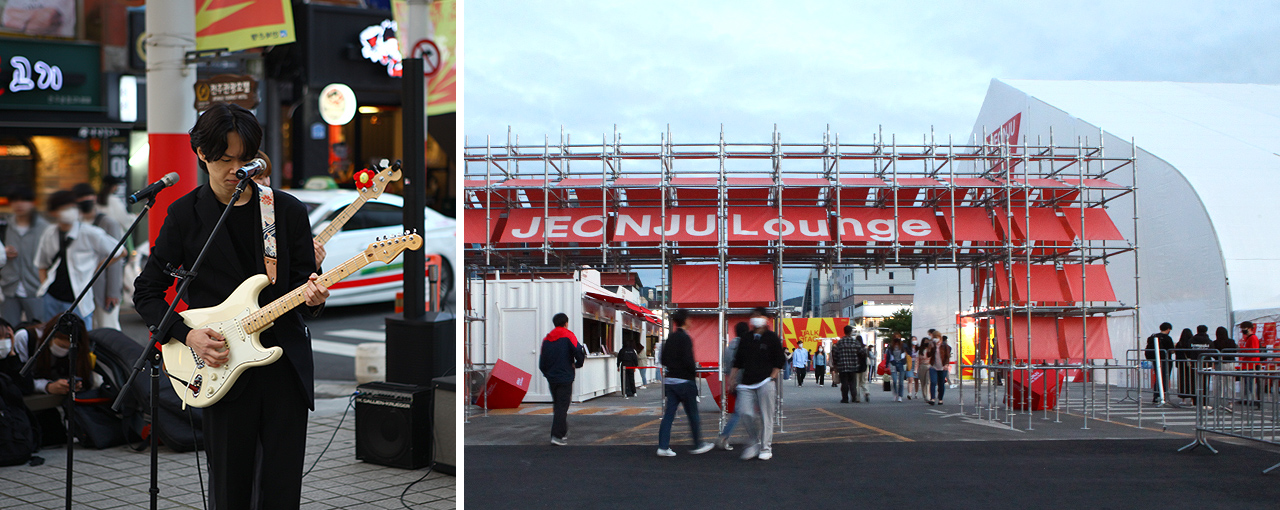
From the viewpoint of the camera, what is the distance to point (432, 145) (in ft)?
56.0

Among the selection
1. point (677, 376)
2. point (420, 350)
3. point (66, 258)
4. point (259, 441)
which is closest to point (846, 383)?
point (677, 376)

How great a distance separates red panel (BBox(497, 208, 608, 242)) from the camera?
11672mm

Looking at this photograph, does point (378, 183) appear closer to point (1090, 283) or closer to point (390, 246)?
point (390, 246)

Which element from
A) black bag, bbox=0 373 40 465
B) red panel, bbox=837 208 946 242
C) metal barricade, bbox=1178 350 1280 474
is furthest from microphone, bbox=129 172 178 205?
red panel, bbox=837 208 946 242

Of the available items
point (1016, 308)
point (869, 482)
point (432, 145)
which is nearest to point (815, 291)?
point (1016, 308)

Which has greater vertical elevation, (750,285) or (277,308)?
(750,285)

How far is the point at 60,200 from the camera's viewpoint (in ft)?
29.0

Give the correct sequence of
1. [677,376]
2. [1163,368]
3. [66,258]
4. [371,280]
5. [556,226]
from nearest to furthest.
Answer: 1. [677,376]
2. [66,258]
3. [556,226]
4. [371,280]
5. [1163,368]

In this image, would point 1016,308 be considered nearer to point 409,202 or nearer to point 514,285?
point 514,285

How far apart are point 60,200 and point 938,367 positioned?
12.7m

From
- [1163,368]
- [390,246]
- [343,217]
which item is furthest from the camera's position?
[1163,368]

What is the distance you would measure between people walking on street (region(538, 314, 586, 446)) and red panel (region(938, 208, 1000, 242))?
5.47 metres

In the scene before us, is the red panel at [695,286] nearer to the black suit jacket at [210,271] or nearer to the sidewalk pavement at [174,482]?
the sidewalk pavement at [174,482]

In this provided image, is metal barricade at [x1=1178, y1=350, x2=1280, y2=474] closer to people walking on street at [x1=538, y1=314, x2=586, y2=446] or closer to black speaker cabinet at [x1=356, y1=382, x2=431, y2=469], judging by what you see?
people walking on street at [x1=538, y1=314, x2=586, y2=446]
